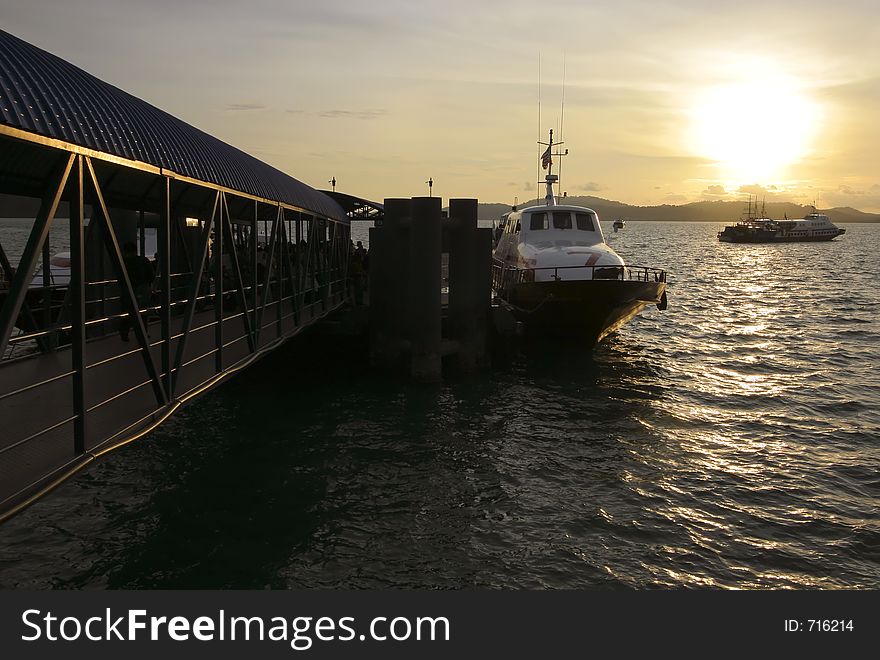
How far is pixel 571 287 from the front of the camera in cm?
2036

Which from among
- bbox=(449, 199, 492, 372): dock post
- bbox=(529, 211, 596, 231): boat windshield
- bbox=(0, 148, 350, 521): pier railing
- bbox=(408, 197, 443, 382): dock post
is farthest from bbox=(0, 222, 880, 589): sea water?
bbox=(529, 211, 596, 231): boat windshield

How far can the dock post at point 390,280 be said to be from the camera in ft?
58.5

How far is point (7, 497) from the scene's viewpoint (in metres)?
5.50

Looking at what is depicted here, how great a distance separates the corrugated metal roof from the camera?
17.7ft

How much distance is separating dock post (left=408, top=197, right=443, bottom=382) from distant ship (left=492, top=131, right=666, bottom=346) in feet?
11.2

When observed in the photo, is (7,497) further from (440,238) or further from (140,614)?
(440,238)

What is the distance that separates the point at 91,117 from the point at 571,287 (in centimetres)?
1567

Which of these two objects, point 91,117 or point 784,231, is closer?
point 91,117

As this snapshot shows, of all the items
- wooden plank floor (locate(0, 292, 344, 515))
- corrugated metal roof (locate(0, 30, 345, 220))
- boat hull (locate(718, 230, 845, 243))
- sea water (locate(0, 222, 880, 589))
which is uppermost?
boat hull (locate(718, 230, 845, 243))

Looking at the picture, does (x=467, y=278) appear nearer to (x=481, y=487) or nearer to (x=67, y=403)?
(x=481, y=487)

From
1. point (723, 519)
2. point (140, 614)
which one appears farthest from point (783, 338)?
point (140, 614)

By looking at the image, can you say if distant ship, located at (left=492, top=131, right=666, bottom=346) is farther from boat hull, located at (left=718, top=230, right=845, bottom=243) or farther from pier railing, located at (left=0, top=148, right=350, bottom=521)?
boat hull, located at (left=718, top=230, right=845, bottom=243)

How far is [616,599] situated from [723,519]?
11.2 ft

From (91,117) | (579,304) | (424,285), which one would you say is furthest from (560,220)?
(91,117)
